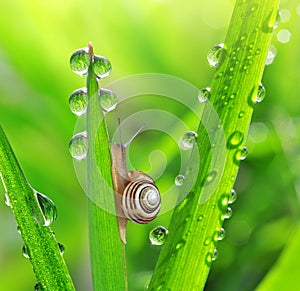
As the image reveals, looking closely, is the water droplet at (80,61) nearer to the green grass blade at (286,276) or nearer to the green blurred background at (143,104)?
the green grass blade at (286,276)

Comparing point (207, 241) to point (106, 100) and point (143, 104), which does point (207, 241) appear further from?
point (143, 104)

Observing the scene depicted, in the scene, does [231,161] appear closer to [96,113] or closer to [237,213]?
[96,113]

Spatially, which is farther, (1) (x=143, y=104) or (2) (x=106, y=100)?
(1) (x=143, y=104)

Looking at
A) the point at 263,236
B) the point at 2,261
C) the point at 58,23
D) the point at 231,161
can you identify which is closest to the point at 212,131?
the point at 231,161

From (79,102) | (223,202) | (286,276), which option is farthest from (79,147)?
(286,276)

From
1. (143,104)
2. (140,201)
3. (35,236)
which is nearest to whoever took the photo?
(35,236)
